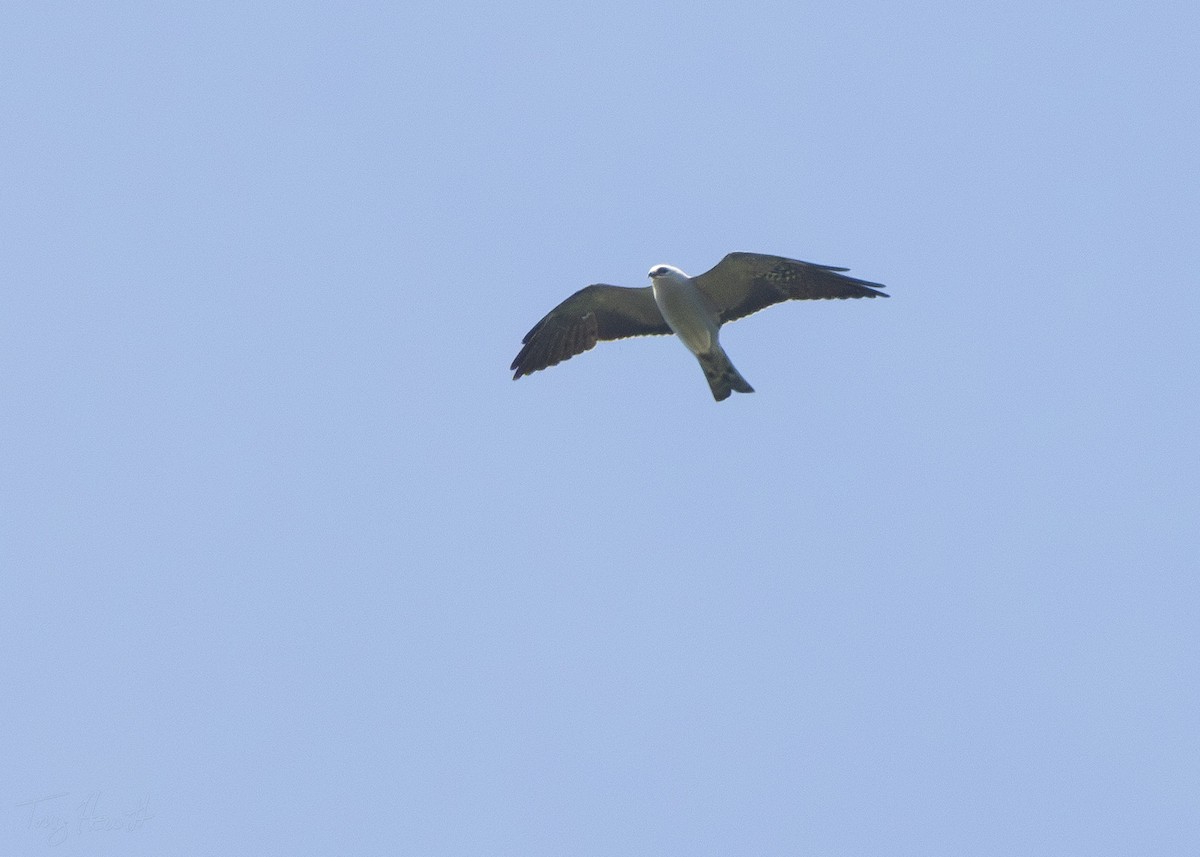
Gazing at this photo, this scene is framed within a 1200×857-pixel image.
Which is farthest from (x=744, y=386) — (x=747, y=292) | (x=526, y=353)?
(x=526, y=353)

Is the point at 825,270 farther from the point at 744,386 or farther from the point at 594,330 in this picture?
the point at 594,330

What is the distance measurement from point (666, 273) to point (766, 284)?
1.60m

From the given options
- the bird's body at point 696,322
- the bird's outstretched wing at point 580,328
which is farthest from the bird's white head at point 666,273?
the bird's outstretched wing at point 580,328

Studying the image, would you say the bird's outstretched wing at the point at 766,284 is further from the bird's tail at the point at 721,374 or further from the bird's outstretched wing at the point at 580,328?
the bird's outstretched wing at the point at 580,328

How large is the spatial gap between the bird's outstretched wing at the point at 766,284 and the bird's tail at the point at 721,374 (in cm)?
64

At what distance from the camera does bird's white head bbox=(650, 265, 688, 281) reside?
69.2ft

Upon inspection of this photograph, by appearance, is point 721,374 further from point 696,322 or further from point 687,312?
point 687,312

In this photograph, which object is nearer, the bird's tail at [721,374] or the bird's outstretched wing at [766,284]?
the bird's outstretched wing at [766,284]

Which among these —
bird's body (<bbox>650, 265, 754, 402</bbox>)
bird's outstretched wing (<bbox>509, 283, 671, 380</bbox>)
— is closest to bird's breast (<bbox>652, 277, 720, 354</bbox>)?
bird's body (<bbox>650, 265, 754, 402</bbox>)

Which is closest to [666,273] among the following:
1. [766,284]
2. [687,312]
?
[687,312]

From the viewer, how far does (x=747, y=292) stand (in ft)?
71.7

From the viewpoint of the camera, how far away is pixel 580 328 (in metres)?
22.7

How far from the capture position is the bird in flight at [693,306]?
21.3m

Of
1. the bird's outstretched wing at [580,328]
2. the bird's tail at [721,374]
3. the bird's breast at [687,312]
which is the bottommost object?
the bird's tail at [721,374]
